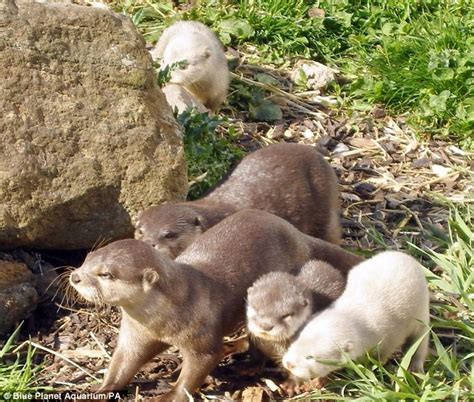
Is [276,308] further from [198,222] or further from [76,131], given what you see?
[76,131]

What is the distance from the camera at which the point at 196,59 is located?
7.65 m

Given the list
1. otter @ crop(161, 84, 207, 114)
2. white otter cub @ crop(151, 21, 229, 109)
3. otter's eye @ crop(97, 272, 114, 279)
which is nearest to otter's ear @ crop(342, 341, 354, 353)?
otter's eye @ crop(97, 272, 114, 279)

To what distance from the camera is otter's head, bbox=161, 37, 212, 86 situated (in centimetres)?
765

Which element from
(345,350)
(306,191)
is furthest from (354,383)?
(306,191)

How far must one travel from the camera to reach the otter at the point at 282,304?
4.40 metres

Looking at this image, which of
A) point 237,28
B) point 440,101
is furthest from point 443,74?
point 237,28

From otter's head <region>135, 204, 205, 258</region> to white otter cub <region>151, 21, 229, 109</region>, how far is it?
249 centimetres

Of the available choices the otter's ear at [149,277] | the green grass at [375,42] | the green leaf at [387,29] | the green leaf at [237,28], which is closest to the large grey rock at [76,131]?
the otter's ear at [149,277]

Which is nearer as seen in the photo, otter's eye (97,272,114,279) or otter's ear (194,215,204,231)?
otter's eye (97,272,114,279)

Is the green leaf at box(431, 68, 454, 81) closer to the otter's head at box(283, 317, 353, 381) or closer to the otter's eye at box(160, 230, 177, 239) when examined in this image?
the otter's eye at box(160, 230, 177, 239)

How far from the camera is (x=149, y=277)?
4.30 m

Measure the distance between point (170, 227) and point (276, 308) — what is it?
92cm

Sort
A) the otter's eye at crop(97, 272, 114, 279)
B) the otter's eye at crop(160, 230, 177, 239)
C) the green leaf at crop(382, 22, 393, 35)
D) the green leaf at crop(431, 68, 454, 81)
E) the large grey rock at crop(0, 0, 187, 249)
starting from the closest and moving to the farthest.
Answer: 1. the otter's eye at crop(97, 272, 114, 279)
2. the large grey rock at crop(0, 0, 187, 249)
3. the otter's eye at crop(160, 230, 177, 239)
4. the green leaf at crop(431, 68, 454, 81)
5. the green leaf at crop(382, 22, 393, 35)

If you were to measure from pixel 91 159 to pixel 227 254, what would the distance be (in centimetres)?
93
